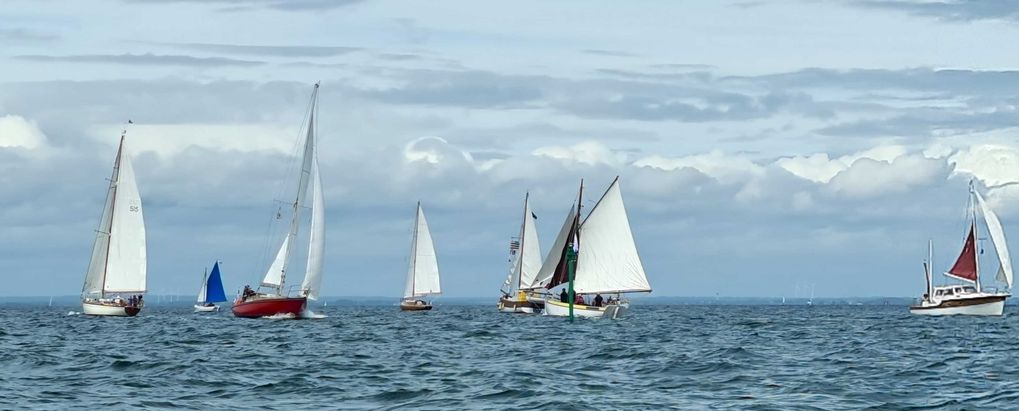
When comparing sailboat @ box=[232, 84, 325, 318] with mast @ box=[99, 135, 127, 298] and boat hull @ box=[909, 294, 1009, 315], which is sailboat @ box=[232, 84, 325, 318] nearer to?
mast @ box=[99, 135, 127, 298]

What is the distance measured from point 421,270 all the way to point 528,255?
1795 cm

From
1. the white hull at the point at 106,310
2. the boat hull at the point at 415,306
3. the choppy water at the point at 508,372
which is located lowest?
the choppy water at the point at 508,372

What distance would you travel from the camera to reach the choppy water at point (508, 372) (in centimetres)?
3803

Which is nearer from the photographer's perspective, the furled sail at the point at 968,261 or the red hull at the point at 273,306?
the red hull at the point at 273,306

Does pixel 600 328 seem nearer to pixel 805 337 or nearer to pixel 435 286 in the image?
pixel 805 337

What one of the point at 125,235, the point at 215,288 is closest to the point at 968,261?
the point at 125,235

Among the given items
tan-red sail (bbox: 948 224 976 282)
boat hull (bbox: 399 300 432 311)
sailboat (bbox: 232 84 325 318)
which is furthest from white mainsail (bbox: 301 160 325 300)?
tan-red sail (bbox: 948 224 976 282)

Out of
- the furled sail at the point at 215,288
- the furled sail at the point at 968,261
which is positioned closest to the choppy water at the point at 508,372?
the furled sail at the point at 968,261

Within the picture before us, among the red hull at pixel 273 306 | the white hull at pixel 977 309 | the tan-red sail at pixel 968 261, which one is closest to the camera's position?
the red hull at pixel 273 306

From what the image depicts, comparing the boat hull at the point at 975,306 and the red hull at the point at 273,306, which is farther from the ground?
the boat hull at the point at 975,306

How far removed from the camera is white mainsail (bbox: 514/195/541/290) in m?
141

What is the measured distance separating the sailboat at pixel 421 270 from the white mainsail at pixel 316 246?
42517mm

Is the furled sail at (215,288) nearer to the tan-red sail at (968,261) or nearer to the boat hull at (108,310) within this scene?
the boat hull at (108,310)

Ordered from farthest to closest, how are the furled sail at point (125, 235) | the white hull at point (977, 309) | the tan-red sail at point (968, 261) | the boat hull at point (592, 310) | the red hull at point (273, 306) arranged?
the tan-red sail at point (968, 261), the white hull at point (977, 309), the furled sail at point (125, 235), the boat hull at point (592, 310), the red hull at point (273, 306)
